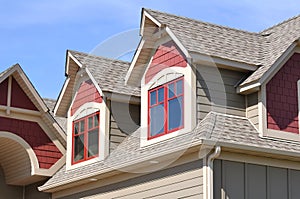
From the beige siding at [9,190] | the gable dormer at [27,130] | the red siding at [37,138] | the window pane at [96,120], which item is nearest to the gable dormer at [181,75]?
the window pane at [96,120]

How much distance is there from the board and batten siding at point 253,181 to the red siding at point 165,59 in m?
3.05

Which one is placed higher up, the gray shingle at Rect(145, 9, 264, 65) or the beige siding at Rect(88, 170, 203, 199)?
the gray shingle at Rect(145, 9, 264, 65)

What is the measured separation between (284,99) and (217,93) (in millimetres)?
1653

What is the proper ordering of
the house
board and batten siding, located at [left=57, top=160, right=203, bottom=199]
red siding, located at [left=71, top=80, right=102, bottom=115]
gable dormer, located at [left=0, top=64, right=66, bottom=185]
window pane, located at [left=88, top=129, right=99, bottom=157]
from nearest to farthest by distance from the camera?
1. board and batten siding, located at [left=57, top=160, right=203, bottom=199]
2. the house
3. window pane, located at [left=88, top=129, right=99, bottom=157]
4. red siding, located at [left=71, top=80, right=102, bottom=115]
5. gable dormer, located at [left=0, top=64, right=66, bottom=185]

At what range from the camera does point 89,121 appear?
20281 mm

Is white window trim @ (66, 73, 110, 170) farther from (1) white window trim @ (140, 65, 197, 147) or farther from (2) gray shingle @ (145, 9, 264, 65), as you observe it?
(2) gray shingle @ (145, 9, 264, 65)

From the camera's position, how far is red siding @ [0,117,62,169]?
21450mm

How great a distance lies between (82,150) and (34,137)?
2321mm

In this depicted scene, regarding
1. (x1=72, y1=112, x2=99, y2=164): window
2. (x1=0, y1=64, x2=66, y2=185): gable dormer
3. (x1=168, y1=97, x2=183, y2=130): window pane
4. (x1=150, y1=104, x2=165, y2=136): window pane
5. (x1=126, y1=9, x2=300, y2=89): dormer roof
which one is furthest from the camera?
(x1=0, y1=64, x2=66, y2=185): gable dormer

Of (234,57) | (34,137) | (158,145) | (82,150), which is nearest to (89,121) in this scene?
(82,150)

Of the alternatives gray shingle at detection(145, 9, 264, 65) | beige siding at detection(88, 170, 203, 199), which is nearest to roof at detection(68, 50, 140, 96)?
gray shingle at detection(145, 9, 264, 65)

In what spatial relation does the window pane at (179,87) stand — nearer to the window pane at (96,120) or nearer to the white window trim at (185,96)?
the white window trim at (185,96)

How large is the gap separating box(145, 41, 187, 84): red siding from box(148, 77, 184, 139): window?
1.48 feet

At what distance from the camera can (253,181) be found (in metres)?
15.7
